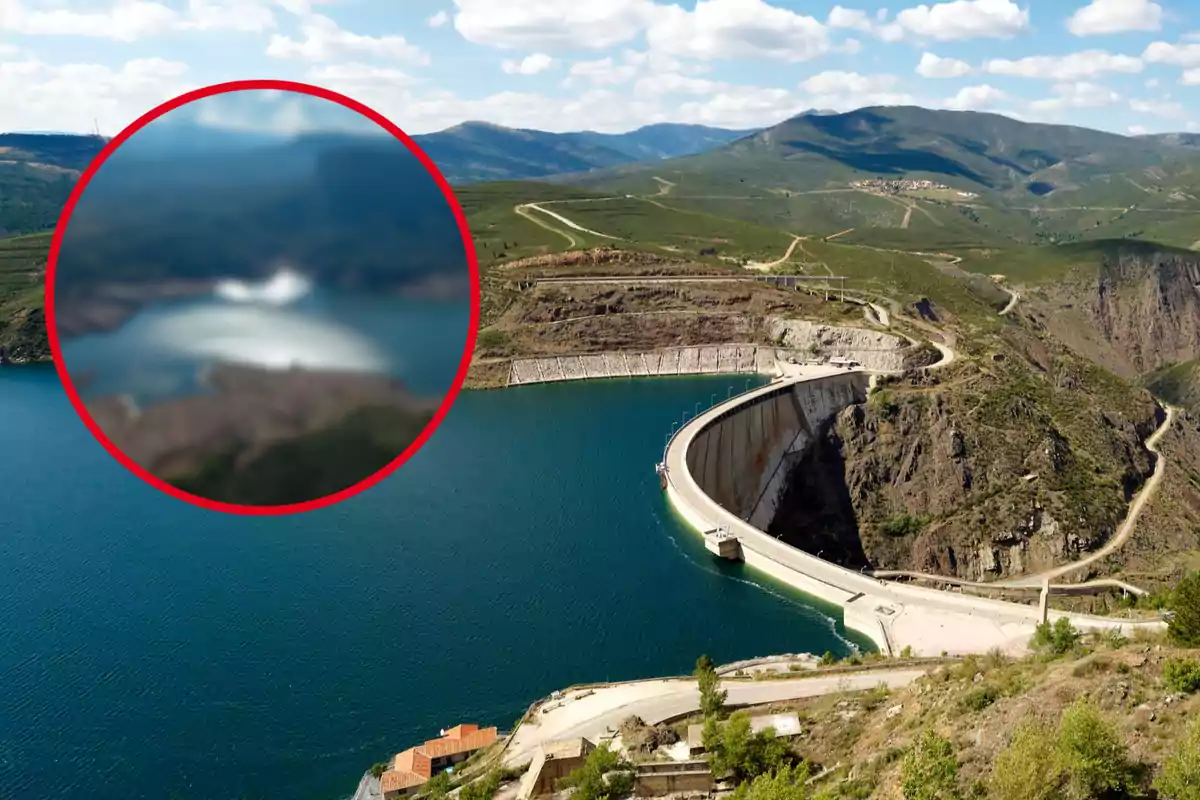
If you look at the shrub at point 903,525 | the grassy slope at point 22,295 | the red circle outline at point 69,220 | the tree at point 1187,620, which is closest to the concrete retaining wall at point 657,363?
the shrub at point 903,525

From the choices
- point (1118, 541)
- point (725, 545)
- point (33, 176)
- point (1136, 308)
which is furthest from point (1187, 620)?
point (33, 176)

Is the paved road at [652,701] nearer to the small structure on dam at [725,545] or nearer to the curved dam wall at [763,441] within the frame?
the small structure on dam at [725,545]

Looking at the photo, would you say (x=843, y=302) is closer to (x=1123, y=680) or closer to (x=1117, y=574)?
(x=1117, y=574)

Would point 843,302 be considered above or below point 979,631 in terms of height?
above

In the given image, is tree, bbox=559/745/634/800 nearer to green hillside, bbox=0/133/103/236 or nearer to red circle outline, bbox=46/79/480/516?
red circle outline, bbox=46/79/480/516

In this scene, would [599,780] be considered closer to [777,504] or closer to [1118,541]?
[777,504]

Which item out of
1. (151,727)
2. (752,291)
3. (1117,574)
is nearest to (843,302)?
(752,291)
